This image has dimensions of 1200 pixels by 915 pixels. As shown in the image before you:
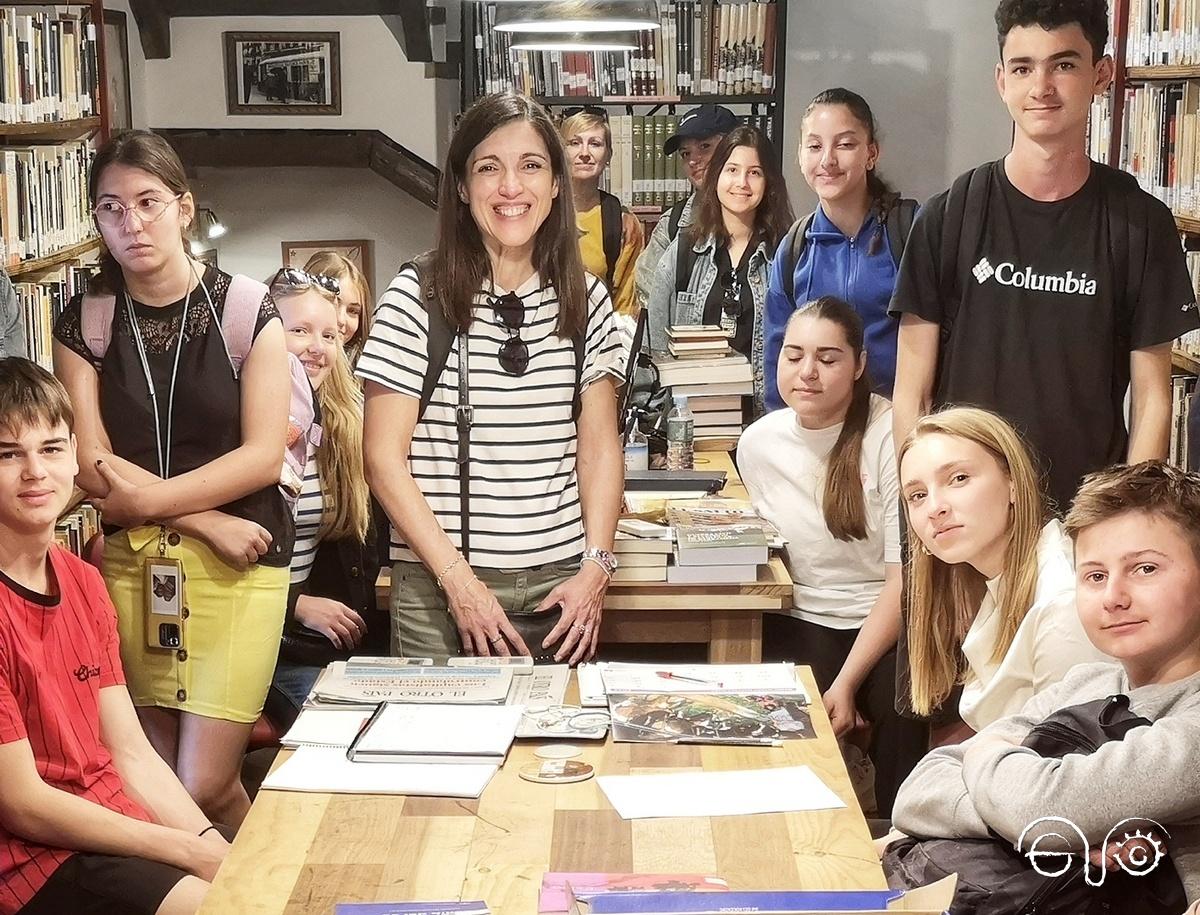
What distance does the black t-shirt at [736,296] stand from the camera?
4465 millimetres

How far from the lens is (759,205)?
4.64 m

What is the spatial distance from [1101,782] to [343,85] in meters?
5.79

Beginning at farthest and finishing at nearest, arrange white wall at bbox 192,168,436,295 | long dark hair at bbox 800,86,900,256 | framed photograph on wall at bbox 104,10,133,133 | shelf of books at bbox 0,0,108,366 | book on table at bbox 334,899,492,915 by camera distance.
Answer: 1. white wall at bbox 192,168,436,295
2. framed photograph on wall at bbox 104,10,133,133
3. shelf of books at bbox 0,0,108,366
4. long dark hair at bbox 800,86,900,256
5. book on table at bbox 334,899,492,915

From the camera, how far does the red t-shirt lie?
1934mm

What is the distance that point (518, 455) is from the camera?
2.42 meters

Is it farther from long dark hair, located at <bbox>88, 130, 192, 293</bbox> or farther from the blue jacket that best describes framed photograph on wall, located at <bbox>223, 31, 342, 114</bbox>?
long dark hair, located at <bbox>88, 130, 192, 293</bbox>

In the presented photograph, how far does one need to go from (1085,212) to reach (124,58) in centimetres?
495

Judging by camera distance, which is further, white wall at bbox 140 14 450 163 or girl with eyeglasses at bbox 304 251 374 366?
white wall at bbox 140 14 450 163

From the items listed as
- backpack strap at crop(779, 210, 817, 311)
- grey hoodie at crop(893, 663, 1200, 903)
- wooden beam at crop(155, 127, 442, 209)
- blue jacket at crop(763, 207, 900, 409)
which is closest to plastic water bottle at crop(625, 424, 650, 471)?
blue jacket at crop(763, 207, 900, 409)

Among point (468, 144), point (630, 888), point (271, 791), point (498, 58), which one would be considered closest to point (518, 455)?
point (468, 144)

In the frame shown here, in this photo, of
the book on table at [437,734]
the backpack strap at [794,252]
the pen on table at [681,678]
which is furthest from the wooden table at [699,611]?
the backpack strap at [794,252]

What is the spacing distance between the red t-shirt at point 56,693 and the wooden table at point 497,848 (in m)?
0.37

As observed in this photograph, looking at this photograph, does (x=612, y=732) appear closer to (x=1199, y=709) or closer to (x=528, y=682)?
(x=528, y=682)

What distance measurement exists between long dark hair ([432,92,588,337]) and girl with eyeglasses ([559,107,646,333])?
2.58 meters
